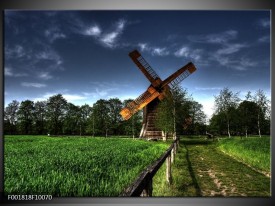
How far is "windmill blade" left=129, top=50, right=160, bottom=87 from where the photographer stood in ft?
62.1

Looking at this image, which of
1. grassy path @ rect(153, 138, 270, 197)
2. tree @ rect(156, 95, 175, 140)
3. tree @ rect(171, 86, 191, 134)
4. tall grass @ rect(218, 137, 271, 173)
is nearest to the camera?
grassy path @ rect(153, 138, 270, 197)

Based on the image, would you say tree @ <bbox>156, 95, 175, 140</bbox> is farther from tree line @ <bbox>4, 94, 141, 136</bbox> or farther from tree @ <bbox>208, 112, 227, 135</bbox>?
tree @ <bbox>208, 112, 227, 135</bbox>

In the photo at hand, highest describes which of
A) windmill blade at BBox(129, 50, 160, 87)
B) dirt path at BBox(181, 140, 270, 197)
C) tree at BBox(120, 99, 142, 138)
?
windmill blade at BBox(129, 50, 160, 87)

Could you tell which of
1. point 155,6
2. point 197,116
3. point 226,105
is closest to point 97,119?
point 197,116

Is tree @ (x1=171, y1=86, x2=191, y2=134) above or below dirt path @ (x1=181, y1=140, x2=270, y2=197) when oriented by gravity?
above

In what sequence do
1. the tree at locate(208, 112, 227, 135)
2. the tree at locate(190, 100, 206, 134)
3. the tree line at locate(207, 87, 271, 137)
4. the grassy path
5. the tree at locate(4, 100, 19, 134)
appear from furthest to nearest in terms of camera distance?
the tree at locate(208, 112, 227, 135), the tree at locate(190, 100, 206, 134), the tree line at locate(207, 87, 271, 137), the tree at locate(4, 100, 19, 134), the grassy path

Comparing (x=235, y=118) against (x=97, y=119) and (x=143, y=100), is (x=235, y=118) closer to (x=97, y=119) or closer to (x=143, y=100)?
(x=143, y=100)

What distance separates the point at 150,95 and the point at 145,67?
6.25 ft

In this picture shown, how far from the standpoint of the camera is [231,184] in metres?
7.15

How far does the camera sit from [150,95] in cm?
2023

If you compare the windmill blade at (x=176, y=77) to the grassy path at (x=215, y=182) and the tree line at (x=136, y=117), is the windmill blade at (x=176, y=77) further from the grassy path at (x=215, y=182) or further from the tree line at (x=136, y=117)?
the grassy path at (x=215, y=182)

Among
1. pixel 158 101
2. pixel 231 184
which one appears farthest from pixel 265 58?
pixel 158 101

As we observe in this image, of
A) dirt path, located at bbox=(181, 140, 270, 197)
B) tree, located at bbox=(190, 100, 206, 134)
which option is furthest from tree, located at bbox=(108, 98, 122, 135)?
dirt path, located at bbox=(181, 140, 270, 197)

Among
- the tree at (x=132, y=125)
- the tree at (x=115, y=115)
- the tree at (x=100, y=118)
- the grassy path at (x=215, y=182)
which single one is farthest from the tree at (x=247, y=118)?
the tree at (x=100, y=118)
